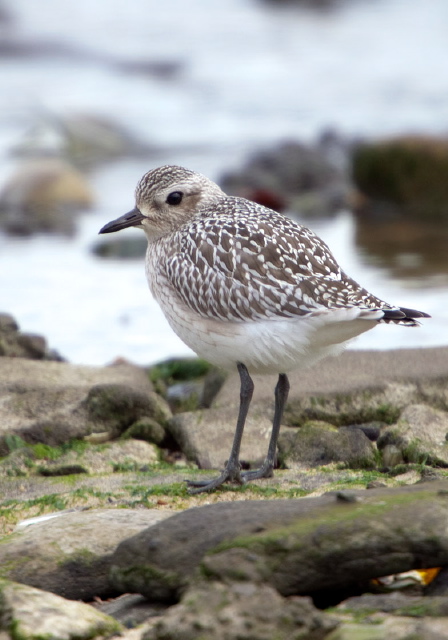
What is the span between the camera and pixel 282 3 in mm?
35219

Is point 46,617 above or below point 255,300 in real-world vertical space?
below

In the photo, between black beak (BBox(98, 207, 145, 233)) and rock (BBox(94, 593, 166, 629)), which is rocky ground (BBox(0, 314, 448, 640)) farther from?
black beak (BBox(98, 207, 145, 233))

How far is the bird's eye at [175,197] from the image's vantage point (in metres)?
6.25

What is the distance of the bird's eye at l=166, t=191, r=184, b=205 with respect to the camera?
6.25 meters

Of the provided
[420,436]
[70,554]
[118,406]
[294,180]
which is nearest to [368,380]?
[420,436]

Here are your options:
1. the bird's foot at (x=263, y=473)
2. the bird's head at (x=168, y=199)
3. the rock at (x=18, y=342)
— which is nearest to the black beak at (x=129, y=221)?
the bird's head at (x=168, y=199)

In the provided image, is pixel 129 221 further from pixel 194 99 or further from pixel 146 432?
pixel 194 99

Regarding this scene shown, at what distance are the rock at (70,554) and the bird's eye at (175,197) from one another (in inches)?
90.0

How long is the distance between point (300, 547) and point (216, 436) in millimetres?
2739

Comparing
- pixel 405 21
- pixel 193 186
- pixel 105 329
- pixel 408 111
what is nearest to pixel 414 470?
pixel 193 186

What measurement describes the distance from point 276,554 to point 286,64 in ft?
80.7

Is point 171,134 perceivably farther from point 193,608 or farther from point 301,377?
point 193,608

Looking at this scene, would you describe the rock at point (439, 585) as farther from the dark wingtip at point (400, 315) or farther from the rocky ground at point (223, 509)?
the dark wingtip at point (400, 315)

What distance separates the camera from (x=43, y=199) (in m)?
15.9
